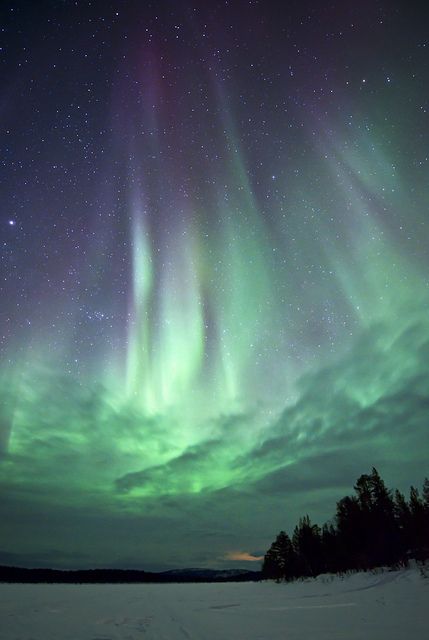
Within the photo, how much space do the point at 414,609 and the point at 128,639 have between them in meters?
11.4

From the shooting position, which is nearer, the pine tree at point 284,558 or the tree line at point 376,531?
the tree line at point 376,531

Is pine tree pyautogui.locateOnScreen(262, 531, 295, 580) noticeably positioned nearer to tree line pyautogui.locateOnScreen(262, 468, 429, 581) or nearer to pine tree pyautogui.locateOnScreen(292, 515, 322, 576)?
pine tree pyautogui.locateOnScreen(292, 515, 322, 576)

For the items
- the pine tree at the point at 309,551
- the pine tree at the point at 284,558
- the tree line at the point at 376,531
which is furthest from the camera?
the pine tree at the point at 284,558

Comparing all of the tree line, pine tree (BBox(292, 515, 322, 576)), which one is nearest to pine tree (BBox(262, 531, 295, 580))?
pine tree (BBox(292, 515, 322, 576))

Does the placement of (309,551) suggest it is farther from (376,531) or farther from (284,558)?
(376,531)

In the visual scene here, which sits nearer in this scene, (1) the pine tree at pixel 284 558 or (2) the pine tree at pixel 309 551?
(2) the pine tree at pixel 309 551

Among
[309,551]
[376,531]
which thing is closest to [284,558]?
[309,551]

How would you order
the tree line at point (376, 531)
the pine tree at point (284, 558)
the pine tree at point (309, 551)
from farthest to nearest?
1. the pine tree at point (284, 558)
2. the pine tree at point (309, 551)
3. the tree line at point (376, 531)

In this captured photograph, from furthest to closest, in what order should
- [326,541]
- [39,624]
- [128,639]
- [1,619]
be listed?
1. [326,541]
2. [1,619]
3. [39,624]
4. [128,639]

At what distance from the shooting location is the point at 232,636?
12156mm

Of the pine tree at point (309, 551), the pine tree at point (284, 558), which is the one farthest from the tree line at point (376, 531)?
the pine tree at point (284, 558)

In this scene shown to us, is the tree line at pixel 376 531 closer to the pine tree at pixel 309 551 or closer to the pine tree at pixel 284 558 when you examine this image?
the pine tree at pixel 309 551

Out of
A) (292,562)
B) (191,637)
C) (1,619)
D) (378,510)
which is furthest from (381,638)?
(292,562)

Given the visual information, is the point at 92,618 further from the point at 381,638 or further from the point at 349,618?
the point at 381,638
